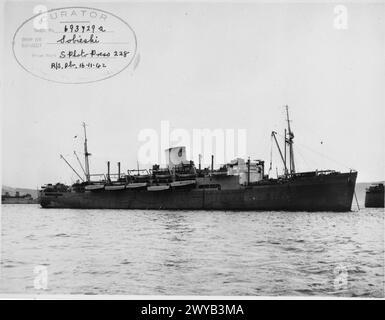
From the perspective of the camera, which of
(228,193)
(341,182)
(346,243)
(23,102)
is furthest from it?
(228,193)

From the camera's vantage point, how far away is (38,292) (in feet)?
25.2

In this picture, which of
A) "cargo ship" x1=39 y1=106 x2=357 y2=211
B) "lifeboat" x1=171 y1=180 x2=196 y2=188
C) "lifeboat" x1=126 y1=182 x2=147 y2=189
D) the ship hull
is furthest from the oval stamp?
"lifeboat" x1=126 y1=182 x2=147 y2=189

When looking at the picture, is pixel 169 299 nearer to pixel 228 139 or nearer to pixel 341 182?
pixel 228 139

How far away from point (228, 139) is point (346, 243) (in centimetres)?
388

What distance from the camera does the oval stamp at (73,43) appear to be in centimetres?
863

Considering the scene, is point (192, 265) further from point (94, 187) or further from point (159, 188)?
point (94, 187)

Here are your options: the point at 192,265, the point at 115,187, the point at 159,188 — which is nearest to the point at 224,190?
the point at 159,188

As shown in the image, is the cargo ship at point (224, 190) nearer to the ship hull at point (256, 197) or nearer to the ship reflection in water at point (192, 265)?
the ship hull at point (256, 197)

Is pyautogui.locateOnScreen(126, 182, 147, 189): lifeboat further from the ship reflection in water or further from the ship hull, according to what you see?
the ship reflection in water

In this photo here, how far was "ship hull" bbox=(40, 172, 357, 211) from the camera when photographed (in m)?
22.5

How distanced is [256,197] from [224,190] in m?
1.94

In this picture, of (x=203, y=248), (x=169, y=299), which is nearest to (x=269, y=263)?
(x=203, y=248)

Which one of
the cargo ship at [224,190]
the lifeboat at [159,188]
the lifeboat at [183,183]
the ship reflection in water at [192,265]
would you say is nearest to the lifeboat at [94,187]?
the cargo ship at [224,190]

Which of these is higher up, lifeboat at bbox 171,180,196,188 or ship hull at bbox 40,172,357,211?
lifeboat at bbox 171,180,196,188
